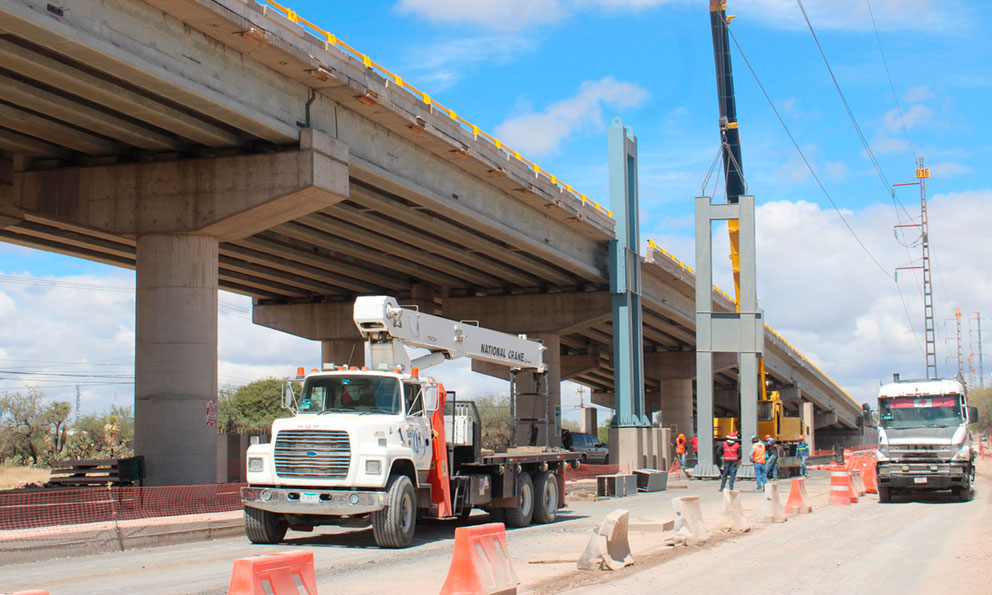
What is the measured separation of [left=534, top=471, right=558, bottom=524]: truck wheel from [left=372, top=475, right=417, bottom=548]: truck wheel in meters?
5.01

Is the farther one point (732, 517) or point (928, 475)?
point (928, 475)

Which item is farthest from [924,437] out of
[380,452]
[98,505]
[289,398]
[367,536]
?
[98,505]

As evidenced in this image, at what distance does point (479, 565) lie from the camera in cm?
990

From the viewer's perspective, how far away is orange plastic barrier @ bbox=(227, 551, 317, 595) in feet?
24.5

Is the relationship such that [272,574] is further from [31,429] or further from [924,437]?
[31,429]

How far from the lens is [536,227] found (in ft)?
119

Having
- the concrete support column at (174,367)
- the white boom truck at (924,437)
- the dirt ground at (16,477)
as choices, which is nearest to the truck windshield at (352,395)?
the concrete support column at (174,367)

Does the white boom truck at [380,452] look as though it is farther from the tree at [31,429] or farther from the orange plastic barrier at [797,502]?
the tree at [31,429]

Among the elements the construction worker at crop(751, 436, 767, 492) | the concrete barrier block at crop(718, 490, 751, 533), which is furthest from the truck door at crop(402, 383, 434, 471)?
the construction worker at crop(751, 436, 767, 492)

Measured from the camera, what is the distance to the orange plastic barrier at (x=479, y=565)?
384 inches

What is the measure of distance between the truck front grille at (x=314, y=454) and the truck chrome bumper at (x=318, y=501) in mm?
255

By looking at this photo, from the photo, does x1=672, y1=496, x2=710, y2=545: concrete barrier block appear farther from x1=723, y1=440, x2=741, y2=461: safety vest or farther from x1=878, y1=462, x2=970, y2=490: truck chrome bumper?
x1=723, y1=440, x2=741, y2=461: safety vest

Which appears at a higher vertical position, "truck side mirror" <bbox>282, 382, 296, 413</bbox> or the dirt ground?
"truck side mirror" <bbox>282, 382, 296, 413</bbox>

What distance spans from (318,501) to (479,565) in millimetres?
5330
